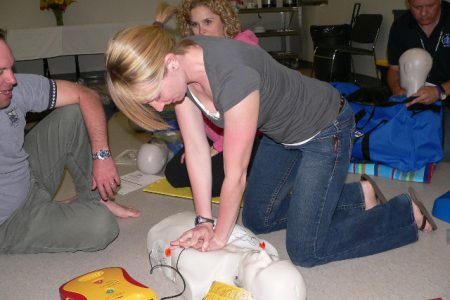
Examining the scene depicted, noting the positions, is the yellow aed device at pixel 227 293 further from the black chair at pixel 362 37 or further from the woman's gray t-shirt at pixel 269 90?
the black chair at pixel 362 37

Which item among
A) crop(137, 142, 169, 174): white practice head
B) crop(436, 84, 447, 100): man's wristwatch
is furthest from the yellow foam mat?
crop(436, 84, 447, 100): man's wristwatch

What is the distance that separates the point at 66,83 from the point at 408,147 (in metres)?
1.39

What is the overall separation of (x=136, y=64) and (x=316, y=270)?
82 centimetres

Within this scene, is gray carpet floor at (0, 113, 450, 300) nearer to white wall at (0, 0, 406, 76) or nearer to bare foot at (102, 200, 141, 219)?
bare foot at (102, 200, 141, 219)

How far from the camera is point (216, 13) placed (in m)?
1.90

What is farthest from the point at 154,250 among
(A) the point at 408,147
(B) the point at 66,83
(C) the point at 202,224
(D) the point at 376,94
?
(D) the point at 376,94

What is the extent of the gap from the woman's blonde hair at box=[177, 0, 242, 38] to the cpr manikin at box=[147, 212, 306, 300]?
2.86 feet

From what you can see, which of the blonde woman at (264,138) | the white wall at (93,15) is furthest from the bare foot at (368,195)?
the white wall at (93,15)

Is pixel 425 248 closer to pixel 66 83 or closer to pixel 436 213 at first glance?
pixel 436 213

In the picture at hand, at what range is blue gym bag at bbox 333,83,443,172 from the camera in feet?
6.50

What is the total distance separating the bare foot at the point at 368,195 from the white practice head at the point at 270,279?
695 millimetres

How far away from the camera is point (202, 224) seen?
1305mm

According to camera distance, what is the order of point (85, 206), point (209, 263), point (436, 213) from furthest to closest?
point (436, 213)
point (85, 206)
point (209, 263)

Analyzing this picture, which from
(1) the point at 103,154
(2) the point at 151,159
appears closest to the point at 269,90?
(1) the point at 103,154
